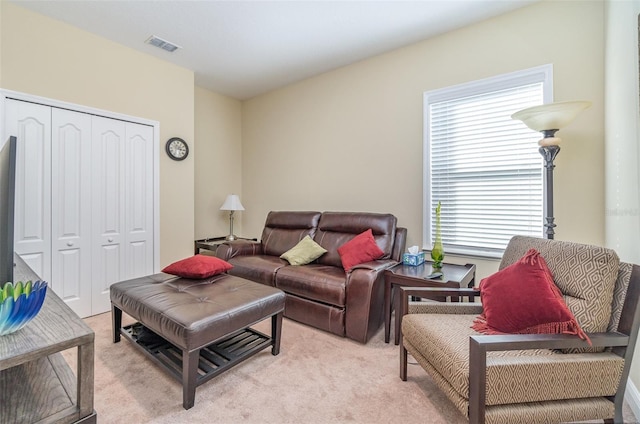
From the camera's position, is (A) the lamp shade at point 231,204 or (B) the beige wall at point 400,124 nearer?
(B) the beige wall at point 400,124

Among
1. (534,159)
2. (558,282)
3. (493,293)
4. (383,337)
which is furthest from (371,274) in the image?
(534,159)

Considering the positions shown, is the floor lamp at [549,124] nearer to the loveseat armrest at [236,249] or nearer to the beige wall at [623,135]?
the beige wall at [623,135]

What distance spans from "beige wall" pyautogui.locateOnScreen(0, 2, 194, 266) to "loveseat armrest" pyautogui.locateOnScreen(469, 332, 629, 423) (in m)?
3.34

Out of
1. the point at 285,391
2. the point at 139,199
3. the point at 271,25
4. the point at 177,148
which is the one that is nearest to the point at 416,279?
the point at 285,391

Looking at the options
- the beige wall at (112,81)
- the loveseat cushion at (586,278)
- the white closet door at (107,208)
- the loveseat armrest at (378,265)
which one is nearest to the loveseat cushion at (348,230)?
the loveseat armrest at (378,265)

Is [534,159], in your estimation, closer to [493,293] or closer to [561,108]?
[561,108]

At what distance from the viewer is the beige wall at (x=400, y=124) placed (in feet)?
7.07

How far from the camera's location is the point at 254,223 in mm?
4469

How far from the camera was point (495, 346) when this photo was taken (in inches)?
44.6

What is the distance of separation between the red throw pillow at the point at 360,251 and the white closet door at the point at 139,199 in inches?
86.1

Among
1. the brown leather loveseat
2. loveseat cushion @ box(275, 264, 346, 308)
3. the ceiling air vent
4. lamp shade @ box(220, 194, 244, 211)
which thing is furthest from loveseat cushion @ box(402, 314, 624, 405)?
the ceiling air vent

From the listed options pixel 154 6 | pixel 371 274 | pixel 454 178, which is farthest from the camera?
pixel 454 178

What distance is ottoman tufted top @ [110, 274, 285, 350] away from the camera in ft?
5.18

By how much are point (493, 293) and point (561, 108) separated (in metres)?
1.33
